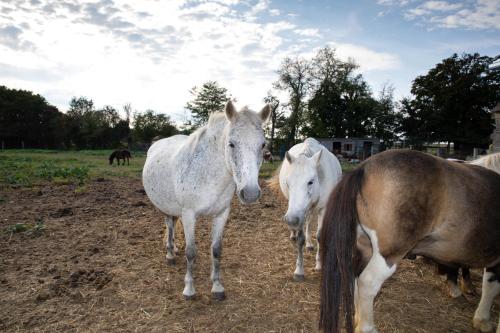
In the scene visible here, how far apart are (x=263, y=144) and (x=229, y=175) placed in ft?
2.25

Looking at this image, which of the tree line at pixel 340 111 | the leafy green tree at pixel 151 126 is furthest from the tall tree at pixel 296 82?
the leafy green tree at pixel 151 126

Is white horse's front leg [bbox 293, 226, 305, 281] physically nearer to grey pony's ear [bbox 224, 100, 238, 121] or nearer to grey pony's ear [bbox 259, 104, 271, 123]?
grey pony's ear [bbox 259, 104, 271, 123]

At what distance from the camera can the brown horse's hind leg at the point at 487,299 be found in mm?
3049

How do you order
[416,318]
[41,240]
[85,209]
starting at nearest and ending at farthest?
[416,318] → [41,240] → [85,209]

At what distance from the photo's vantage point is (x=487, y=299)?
3.11 meters

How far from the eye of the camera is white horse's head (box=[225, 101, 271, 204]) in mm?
2820

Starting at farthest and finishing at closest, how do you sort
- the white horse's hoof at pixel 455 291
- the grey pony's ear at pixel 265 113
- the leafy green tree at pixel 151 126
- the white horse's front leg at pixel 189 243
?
the leafy green tree at pixel 151 126
the white horse's hoof at pixel 455 291
the white horse's front leg at pixel 189 243
the grey pony's ear at pixel 265 113

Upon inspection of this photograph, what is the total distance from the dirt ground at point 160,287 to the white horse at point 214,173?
1.52ft

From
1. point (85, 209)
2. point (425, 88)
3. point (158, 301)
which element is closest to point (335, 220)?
point (158, 301)

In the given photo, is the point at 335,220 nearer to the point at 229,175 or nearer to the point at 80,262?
the point at 229,175

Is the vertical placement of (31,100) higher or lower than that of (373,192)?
higher

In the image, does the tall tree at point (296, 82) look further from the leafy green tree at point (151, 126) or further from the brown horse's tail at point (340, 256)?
the brown horse's tail at point (340, 256)

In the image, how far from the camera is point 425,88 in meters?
44.0

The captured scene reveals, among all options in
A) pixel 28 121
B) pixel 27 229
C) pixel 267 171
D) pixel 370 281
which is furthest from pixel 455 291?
pixel 28 121
